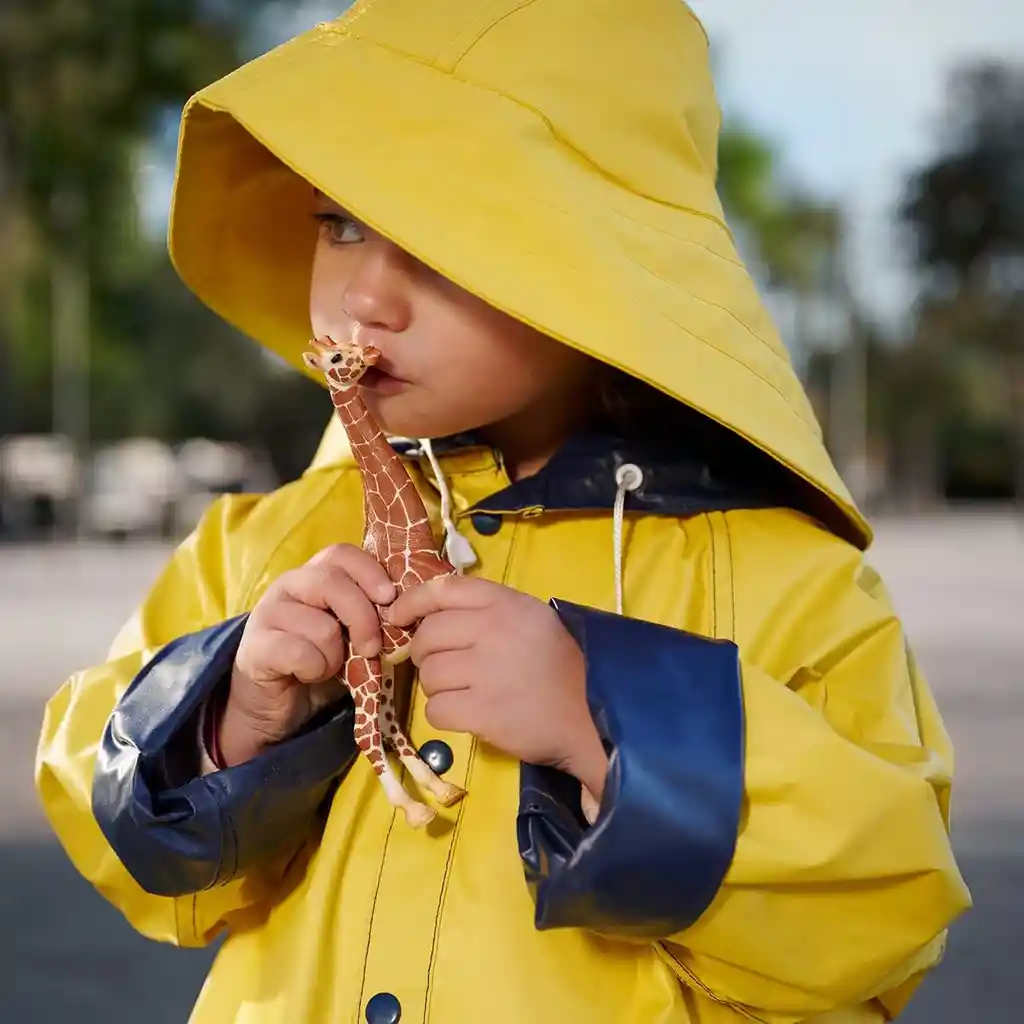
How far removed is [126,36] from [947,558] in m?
9.17

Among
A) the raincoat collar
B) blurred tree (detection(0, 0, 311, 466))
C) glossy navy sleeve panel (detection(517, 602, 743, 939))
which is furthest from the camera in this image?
blurred tree (detection(0, 0, 311, 466))

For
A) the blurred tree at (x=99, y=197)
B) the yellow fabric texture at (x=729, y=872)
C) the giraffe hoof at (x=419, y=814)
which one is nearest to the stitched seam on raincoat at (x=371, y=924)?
the yellow fabric texture at (x=729, y=872)

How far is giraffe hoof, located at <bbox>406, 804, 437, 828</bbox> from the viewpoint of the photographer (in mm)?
1015

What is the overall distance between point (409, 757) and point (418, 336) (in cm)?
32

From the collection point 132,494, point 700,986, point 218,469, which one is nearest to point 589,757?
point 700,986

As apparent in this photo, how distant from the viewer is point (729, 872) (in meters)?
0.96

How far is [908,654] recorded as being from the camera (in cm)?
119

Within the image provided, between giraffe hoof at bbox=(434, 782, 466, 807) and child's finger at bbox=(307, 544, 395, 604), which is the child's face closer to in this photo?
child's finger at bbox=(307, 544, 395, 604)

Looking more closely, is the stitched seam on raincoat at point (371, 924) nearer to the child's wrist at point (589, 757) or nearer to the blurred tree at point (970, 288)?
the child's wrist at point (589, 757)

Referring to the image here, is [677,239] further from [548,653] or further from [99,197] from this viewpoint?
[99,197]

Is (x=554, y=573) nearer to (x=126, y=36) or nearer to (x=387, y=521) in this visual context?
(x=387, y=521)

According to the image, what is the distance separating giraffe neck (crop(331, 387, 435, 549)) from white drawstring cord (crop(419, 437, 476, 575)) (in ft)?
0.21

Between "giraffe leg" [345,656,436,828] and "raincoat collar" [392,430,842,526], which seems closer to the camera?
"giraffe leg" [345,656,436,828]

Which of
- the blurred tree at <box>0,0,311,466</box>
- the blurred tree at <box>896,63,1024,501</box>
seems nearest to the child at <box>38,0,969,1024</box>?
the blurred tree at <box>0,0,311,466</box>
